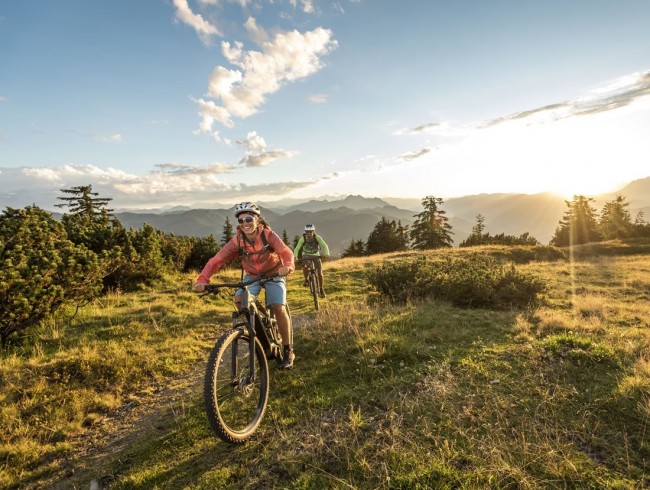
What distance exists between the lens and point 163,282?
1595cm

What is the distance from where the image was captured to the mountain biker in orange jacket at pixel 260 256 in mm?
5805

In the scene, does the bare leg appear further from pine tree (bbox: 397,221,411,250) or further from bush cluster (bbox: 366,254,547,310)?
pine tree (bbox: 397,221,411,250)

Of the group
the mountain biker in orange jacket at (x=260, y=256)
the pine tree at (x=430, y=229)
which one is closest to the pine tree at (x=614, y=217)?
the pine tree at (x=430, y=229)

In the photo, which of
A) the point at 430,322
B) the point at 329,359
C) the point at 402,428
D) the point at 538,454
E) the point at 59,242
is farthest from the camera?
the point at 59,242

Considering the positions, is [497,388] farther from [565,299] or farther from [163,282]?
[163,282]

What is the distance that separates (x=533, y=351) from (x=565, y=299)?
25.9 feet

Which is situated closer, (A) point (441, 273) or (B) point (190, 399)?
(B) point (190, 399)

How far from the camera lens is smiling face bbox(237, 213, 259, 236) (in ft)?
19.0

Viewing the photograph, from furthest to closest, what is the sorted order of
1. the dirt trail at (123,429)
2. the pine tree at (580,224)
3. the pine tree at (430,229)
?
the pine tree at (580,224), the pine tree at (430,229), the dirt trail at (123,429)

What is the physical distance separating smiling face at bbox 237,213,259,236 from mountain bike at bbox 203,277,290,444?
3.07 feet

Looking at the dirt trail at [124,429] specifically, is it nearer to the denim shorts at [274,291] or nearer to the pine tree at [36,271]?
the denim shorts at [274,291]

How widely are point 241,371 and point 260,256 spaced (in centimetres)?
201

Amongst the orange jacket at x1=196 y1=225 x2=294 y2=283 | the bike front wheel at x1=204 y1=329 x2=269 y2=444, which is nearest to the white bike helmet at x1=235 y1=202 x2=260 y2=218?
the orange jacket at x1=196 y1=225 x2=294 y2=283

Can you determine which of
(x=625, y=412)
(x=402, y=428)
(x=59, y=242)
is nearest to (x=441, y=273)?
(x=625, y=412)
